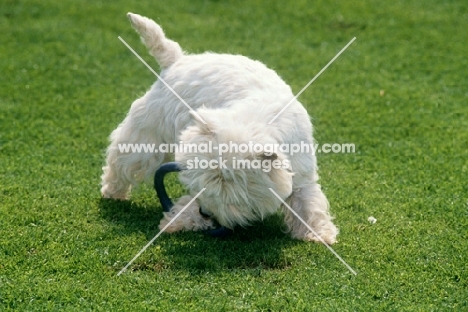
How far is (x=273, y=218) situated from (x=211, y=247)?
641 mm

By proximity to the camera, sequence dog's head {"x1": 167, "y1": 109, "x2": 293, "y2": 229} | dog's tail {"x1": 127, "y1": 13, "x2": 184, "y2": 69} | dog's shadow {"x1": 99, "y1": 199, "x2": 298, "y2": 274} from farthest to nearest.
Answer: dog's tail {"x1": 127, "y1": 13, "x2": 184, "y2": 69}
dog's shadow {"x1": 99, "y1": 199, "x2": 298, "y2": 274}
dog's head {"x1": 167, "y1": 109, "x2": 293, "y2": 229}

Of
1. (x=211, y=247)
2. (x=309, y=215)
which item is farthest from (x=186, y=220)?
(x=309, y=215)

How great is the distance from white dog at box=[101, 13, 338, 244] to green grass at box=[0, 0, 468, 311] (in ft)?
0.65

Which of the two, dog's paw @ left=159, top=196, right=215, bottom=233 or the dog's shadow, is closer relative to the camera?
the dog's shadow

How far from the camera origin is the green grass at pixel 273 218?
4100 millimetres

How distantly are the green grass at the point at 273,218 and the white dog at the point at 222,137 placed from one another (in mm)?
197

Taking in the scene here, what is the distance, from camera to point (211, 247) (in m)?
4.53

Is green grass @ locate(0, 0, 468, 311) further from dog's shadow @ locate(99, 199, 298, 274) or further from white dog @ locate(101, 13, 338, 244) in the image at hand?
white dog @ locate(101, 13, 338, 244)

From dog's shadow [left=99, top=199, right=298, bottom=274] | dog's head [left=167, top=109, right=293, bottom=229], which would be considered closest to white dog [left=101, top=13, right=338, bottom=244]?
dog's head [left=167, top=109, right=293, bottom=229]

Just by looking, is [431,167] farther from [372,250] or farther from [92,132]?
[92,132]

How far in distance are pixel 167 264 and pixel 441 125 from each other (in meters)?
3.26

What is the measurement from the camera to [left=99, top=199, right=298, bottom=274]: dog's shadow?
14.3 ft

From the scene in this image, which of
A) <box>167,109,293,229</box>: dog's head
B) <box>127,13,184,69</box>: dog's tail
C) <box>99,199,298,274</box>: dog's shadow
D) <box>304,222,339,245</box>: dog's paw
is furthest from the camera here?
<box>127,13,184,69</box>: dog's tail

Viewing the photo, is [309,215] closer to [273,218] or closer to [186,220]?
[273,218]
